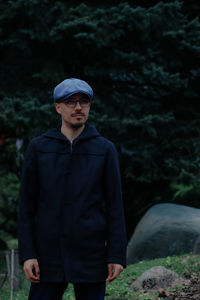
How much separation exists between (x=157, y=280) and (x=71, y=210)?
3108 mm

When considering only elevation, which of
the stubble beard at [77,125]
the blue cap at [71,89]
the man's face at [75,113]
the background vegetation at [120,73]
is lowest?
the stubble beard at [77,125]

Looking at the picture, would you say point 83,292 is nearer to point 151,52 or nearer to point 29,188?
point 29,188

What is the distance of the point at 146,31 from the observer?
26.4ft

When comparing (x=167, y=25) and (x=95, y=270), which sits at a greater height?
(x=167, y=25)

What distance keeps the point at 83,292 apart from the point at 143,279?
Result: 2907mm

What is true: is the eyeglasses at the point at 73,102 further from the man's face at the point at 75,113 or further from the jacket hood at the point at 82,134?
the jacket hood at the point at 82,134

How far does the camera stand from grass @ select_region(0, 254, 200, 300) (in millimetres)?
5527

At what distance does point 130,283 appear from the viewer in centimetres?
614

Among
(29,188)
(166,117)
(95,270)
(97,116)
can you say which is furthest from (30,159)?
(166,117)

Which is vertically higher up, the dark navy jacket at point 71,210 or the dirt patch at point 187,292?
the dark navy jacket at point 71,210

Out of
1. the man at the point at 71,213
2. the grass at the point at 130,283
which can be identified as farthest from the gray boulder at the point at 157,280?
the man at the point at 71,213

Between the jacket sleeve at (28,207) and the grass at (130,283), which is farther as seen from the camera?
the grass at (130,283)

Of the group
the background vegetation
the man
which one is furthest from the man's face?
the background vegetation

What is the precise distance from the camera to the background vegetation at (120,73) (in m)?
7.89
